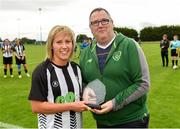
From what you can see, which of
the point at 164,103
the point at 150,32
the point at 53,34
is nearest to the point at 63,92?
the point at 53,34

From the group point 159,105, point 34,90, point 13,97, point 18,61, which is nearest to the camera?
point 34,90

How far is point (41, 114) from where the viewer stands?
3.77 m

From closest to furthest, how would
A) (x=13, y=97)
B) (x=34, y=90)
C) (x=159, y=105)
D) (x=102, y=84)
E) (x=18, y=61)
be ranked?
(x=34, y=90) → (x=102, y=84) → (x=159, y=105) → (x=13, y=97) → (x=18, y=61)

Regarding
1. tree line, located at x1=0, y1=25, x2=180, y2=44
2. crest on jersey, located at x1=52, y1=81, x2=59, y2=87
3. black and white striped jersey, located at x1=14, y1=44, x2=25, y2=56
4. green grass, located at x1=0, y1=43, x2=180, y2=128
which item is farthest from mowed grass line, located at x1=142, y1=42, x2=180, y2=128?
tree line, located at x1=0, y1=25, x2=180, y2=44

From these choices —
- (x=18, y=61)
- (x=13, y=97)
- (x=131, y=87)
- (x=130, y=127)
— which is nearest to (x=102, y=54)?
(x=131, y=87)

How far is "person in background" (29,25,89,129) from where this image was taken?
3664mm

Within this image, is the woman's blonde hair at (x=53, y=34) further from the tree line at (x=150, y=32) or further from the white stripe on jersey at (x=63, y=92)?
the tree line at (x=150, y=32)

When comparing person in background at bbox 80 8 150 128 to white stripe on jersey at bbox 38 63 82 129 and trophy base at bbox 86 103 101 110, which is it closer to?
trophy base at bbox 86 103 101 110

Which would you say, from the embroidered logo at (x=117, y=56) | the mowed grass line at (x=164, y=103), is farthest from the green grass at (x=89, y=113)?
the embroidered logo at (x=117, y=56)

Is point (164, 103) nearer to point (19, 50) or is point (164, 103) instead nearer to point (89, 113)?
point (89, 113)

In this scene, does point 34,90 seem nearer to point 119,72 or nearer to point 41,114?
point 41,114

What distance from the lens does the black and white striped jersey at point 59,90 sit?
3666 mm

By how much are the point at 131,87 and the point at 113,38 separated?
20.9 inches

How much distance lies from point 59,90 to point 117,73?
0.59 meters
